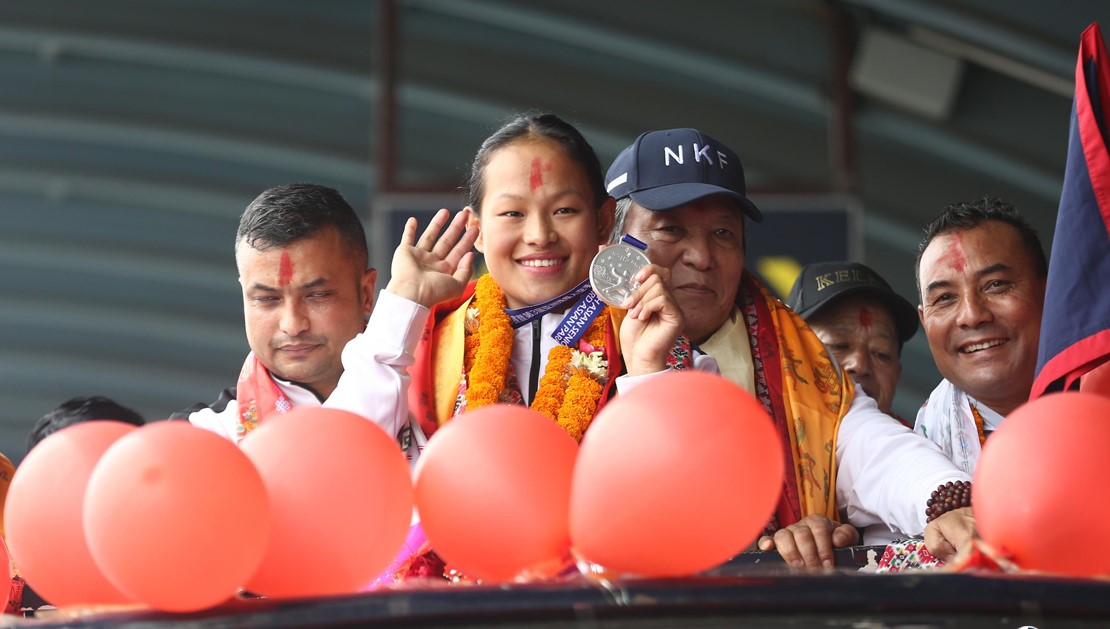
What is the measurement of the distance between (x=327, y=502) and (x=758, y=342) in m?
1.76

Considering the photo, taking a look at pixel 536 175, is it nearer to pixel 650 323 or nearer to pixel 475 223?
pixel 475 223

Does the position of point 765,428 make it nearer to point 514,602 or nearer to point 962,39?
point 514,602

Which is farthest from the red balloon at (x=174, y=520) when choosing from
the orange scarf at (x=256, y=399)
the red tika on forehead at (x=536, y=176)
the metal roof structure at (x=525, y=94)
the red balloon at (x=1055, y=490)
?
the metal roof structure at (x=525, y=94)

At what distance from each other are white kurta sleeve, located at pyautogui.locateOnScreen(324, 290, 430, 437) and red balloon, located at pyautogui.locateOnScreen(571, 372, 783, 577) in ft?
3.84

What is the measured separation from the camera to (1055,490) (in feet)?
5.11

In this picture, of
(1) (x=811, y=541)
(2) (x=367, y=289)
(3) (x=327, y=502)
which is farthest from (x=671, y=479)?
(2) (x=367, y=289)

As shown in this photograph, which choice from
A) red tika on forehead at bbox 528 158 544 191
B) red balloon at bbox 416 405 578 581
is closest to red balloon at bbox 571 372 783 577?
red balloon at bbox 416 405 578 581

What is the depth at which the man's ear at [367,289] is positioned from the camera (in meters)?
3.29

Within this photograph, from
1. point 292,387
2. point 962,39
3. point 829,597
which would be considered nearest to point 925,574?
point 829,597

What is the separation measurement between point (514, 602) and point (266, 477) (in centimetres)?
44

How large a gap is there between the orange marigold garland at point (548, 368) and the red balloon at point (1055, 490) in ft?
4.26

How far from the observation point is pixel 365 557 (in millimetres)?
1639

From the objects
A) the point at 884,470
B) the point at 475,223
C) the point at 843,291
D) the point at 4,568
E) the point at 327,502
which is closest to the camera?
the point at 327,502

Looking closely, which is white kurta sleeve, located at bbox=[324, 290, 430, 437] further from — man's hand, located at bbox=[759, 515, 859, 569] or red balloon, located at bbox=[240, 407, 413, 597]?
red balloon, located at bbox=[240, 407, 413, 597]
